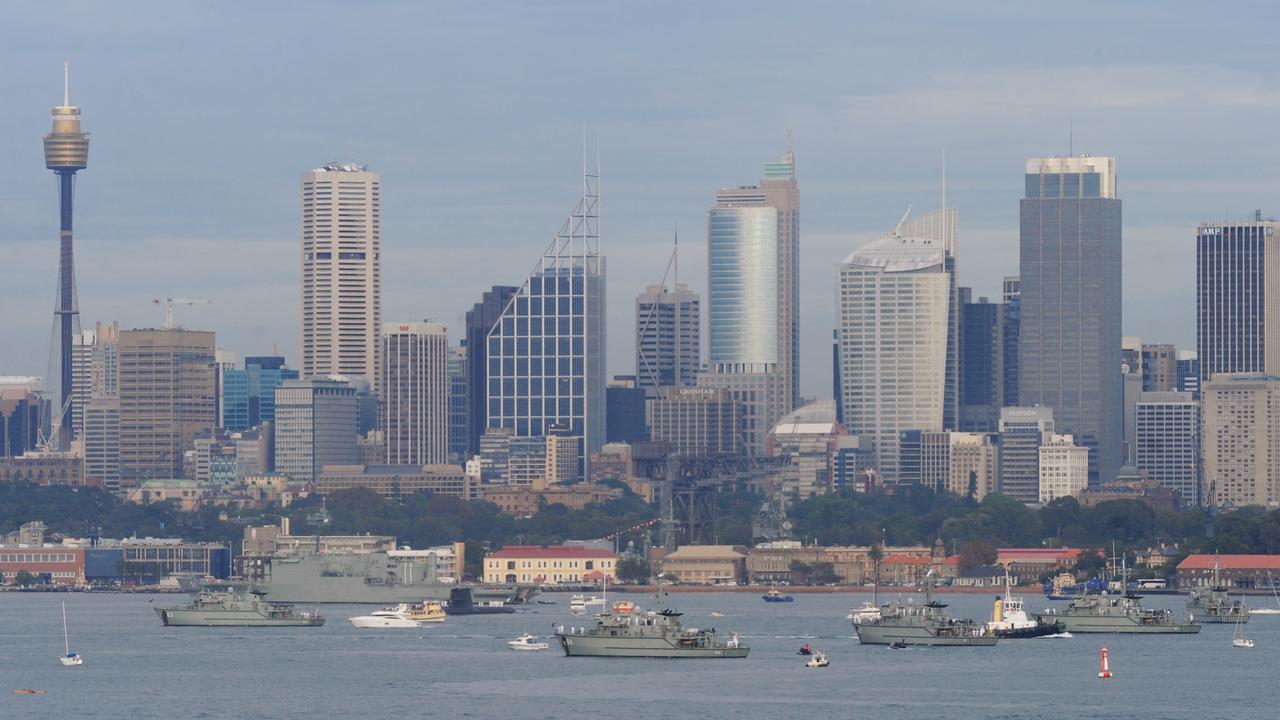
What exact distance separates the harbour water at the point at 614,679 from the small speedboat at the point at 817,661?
808mm

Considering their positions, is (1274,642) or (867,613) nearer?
(1274,642)

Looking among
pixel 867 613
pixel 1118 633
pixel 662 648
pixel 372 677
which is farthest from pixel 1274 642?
pixel 372 677

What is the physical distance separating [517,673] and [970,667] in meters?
20.0

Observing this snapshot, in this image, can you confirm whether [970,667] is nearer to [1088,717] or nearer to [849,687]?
[849,687]

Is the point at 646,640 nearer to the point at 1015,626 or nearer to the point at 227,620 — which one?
the point at 1015,626

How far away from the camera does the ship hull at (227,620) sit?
166 m

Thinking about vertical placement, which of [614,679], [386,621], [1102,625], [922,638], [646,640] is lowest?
[386,621]

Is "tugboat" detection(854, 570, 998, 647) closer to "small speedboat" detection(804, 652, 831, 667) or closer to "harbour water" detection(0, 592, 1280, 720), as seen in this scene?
"harbour water" detection(0, 592, 1280, 720)

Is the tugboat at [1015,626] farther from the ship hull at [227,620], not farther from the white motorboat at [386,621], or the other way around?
the ship hull at [227,620]

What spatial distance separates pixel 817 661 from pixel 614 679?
12.5 m

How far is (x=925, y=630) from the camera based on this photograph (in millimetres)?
140125

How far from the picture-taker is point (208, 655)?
456ft

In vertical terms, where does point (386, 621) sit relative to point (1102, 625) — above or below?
below

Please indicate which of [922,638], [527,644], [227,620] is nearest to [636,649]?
[527,644]
